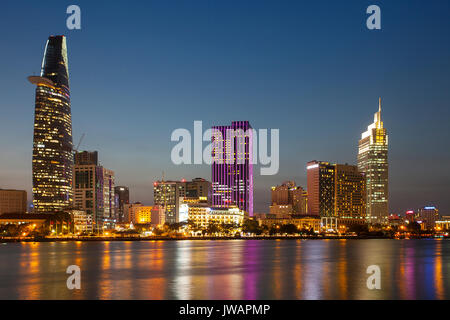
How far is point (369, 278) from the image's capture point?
57.7 metres

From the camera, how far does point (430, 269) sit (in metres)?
68.9

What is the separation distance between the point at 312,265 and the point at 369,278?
55.8 ft

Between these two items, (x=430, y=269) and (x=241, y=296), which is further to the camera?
(x=430, y=269)

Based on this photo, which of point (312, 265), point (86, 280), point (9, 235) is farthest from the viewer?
point (9, 235)
